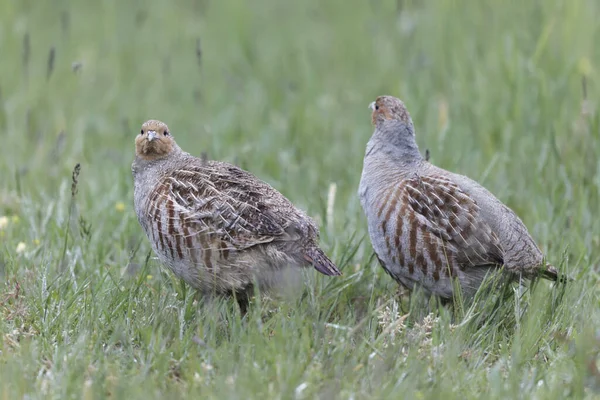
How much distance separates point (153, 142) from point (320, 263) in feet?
3.79

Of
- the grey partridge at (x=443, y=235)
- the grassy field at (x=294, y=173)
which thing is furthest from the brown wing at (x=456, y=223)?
the grassy field at (x=294, y=173)

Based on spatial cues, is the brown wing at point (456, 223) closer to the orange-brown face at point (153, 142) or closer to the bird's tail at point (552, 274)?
the bird's tail at point (552, 274)

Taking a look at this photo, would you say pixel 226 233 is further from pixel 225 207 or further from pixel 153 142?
pixel 153 142

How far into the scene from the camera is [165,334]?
4.07 m

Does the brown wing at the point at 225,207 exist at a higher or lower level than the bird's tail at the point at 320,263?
higher

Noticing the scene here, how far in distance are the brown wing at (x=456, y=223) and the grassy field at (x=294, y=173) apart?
10.5 inches

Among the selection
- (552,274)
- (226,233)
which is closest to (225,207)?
(226,233)

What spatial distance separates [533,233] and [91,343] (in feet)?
9.85

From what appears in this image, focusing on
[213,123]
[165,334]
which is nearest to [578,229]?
[165,334]

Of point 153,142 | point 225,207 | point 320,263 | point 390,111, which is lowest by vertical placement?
point 320,263

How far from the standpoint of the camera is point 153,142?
4.85 metres

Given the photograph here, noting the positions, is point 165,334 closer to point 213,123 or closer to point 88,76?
point 213,123

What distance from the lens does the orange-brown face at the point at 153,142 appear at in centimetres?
486

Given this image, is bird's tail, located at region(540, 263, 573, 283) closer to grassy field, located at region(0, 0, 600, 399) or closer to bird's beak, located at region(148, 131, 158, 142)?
grassy field, located at region(0, 0, 600, 399)
